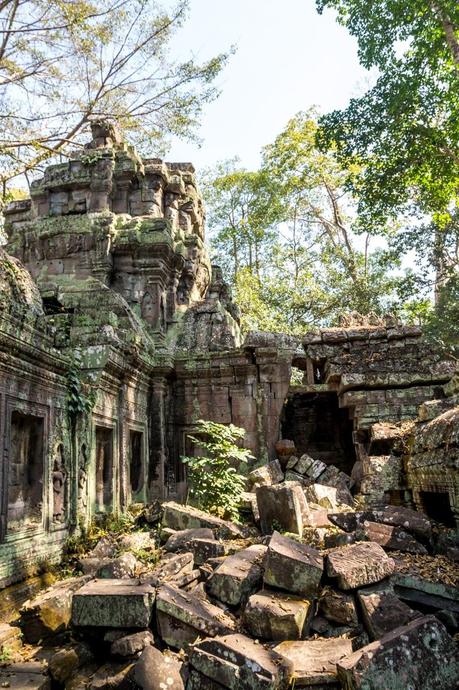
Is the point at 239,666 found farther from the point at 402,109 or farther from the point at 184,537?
the point at 402,109

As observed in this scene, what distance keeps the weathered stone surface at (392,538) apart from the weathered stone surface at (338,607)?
40.0 inches

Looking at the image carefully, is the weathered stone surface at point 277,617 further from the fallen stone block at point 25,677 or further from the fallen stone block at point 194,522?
the fallen stone block at point 194,522

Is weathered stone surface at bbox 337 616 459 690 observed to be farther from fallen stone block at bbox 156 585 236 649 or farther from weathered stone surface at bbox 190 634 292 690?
fallen stone block at bbox 156 585 236 649

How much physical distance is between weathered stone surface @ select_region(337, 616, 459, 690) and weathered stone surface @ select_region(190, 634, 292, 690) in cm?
35

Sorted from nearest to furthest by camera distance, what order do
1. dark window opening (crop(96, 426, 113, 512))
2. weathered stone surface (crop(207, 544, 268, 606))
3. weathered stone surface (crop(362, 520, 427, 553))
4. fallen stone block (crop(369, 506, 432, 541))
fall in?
1. weathered stone surface (crop(207, 544, 268, 606))
2. weathered stone surface (crop(362, 520, 427, 553))
3. fallen stone block (crop(369, 506, 432, 541))
4. dark window opening (crop(96, 426, 113, 512))

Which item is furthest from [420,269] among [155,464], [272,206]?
[155,464]

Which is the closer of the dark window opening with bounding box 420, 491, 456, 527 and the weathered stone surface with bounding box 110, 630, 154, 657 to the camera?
the weathered stone surface with bounding box 110, 630, 154, 657

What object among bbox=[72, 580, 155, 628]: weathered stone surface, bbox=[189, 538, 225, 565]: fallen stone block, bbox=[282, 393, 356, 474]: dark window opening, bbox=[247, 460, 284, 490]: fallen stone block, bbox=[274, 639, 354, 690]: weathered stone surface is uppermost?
bbox=[282, 393, 356, 474]: dark window opening

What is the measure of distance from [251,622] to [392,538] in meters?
1.88

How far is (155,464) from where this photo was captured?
9.12m

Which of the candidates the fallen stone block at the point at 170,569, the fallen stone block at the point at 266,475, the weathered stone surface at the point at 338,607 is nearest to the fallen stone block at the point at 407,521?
the weathered stone surface at the point at 338,607

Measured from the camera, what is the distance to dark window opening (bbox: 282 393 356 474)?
448 inches

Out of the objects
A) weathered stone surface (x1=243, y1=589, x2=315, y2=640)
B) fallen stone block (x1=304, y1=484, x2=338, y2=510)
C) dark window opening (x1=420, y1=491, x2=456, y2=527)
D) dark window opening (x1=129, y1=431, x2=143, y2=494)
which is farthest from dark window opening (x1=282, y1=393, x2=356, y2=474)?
weathered stone surface (x1=243, y1=589, x2=315, y2=640)

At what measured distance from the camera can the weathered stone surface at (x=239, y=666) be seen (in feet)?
9.62
